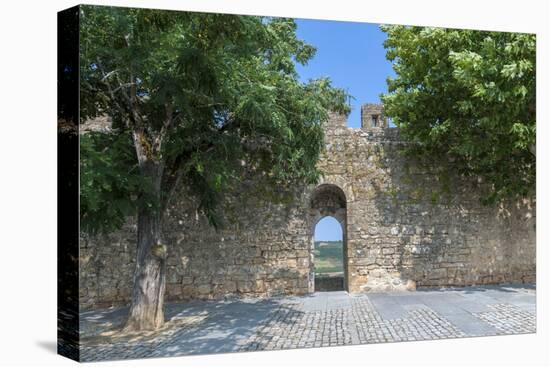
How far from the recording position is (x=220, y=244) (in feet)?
26.6

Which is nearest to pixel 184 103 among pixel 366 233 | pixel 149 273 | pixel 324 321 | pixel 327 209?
pixel 149 273

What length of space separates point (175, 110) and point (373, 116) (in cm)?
313

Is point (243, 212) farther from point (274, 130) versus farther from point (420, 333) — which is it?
point (420, 333)

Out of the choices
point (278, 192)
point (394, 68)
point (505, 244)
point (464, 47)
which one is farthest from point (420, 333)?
point (464, 47)

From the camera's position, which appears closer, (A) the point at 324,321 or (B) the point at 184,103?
(B) the point at 184,103

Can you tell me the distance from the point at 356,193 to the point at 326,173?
647mm

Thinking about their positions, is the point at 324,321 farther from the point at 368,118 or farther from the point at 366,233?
the point at 368,118

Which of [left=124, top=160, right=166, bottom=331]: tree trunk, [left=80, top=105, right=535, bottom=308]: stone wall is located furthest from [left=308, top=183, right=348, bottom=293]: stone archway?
[left=124, top=160, right=166, bottom=331]: tree trunk

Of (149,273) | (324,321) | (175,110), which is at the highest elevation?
(175,110)

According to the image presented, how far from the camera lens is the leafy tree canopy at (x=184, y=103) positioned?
643cm

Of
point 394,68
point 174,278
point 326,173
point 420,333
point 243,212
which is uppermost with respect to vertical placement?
point 394,68

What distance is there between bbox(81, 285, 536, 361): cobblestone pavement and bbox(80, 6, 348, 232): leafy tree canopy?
138 centimetres

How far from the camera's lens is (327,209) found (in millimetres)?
8930

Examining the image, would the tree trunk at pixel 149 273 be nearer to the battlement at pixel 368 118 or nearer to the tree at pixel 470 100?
the battlement at pixel 368 118
